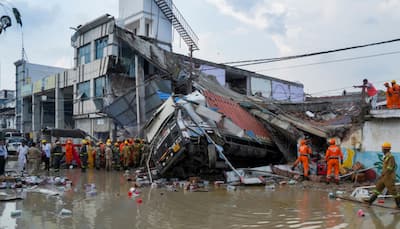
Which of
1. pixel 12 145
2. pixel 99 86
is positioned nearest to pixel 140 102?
pixel 99 86

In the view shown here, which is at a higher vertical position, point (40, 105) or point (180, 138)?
point (40, 105)

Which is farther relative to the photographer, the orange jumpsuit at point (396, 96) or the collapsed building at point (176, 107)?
the collapsed building at point (176, 107)

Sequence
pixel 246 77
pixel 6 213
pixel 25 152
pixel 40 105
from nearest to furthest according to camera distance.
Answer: pixel 6 213 → pixel 25 152 → pixel 246 77 → pixel 40 105

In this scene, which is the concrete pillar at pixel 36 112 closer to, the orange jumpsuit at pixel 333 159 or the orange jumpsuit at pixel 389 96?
the orange jumpsuit at pixel 333 159

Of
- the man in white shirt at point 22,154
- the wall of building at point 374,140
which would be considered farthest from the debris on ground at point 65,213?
the wall of building at point 374,140

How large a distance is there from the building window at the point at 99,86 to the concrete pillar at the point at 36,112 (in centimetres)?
1243

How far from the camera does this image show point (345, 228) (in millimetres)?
6188

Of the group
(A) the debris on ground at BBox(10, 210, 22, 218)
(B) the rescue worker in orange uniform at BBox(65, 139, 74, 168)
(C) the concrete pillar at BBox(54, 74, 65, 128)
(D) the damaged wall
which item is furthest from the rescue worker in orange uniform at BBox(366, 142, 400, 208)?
(C) the concrete pillar at BBox(54, 74, 65, 128)

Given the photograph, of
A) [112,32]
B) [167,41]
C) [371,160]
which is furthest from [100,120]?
[371,160]

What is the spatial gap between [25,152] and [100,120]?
1125 centimetres

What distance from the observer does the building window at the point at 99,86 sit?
84.6ft

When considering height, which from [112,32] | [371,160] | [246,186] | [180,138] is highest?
[112,32]

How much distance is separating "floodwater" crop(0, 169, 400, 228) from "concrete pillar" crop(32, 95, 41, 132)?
27928 millimetres

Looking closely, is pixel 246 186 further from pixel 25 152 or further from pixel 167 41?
pixel 167 41
